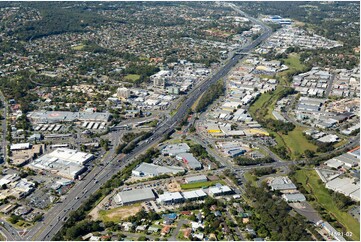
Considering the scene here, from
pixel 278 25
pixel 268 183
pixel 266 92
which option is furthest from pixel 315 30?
pixel 268 183

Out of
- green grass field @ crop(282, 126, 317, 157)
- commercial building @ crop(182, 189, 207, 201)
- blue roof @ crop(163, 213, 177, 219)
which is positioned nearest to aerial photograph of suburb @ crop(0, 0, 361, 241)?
blue roof @ crop(163, 213, 177, 219)

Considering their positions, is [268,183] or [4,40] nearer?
[268,183]

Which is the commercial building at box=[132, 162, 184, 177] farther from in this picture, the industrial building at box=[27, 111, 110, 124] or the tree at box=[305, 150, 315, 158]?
the industrial building at box=[27, 111, 110, 124]

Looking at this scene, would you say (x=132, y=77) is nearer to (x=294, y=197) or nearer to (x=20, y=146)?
(x=20, y=146)

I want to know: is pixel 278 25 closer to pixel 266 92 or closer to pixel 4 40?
pixel 266 92

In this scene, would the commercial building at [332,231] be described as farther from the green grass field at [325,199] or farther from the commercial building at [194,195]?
the commercial building at [194,195]

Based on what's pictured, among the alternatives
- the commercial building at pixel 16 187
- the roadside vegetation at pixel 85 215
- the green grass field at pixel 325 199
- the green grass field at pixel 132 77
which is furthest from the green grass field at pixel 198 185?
the green grass field at pixel 132 77
